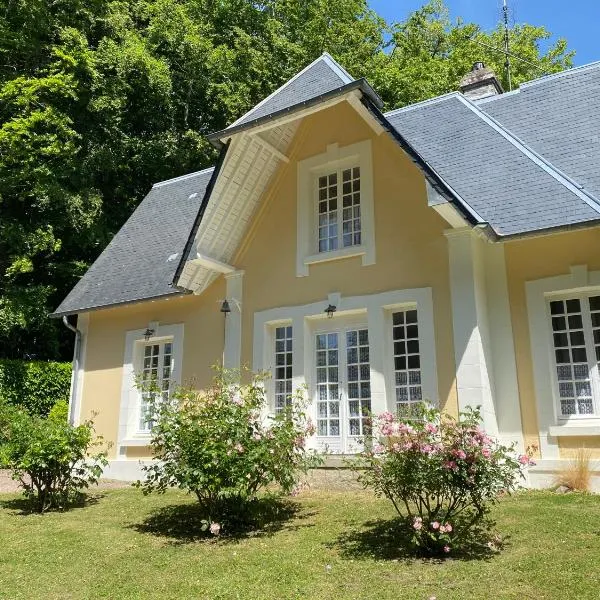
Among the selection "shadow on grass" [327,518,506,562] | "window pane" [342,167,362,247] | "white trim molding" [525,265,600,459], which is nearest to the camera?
"shadow on grass" [327,518,506,562]

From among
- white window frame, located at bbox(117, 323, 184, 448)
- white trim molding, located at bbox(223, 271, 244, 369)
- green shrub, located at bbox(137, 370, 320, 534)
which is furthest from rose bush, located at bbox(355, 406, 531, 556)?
white window frame, located at bbox(117, 323, 184, 448)

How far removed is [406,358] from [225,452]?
3824 millimetres

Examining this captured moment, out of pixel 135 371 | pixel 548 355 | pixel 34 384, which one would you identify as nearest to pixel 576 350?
pixel 548 355

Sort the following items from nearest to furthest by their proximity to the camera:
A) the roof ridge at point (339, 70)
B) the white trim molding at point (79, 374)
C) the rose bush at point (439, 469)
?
the rose bush at point (439, 469)
the roof ridge at point (339, 70)
the white trim molding at point (79, 374)

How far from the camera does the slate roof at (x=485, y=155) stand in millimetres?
8430

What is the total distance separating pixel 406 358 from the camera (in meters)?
9.26

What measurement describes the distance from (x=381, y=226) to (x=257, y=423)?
4.40m

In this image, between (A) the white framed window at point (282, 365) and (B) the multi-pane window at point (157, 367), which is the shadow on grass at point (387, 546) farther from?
(B) the multi-pane window at point (157, 367)

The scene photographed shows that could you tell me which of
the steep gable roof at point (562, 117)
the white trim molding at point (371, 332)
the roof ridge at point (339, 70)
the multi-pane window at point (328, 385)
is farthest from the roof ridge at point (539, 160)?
the multi-pane window at point (328, 385)

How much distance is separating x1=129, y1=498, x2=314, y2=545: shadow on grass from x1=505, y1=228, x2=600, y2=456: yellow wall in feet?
11.4

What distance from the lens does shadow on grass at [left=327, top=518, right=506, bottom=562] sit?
5.34 metres

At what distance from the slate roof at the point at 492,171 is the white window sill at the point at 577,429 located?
269 cm

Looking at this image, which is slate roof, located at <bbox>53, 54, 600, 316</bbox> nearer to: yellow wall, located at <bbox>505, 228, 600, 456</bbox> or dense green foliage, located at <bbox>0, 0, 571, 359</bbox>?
yellow wall, located at <bbox>505, 228, 600, 456</bbox>

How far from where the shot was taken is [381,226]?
32.2ft
